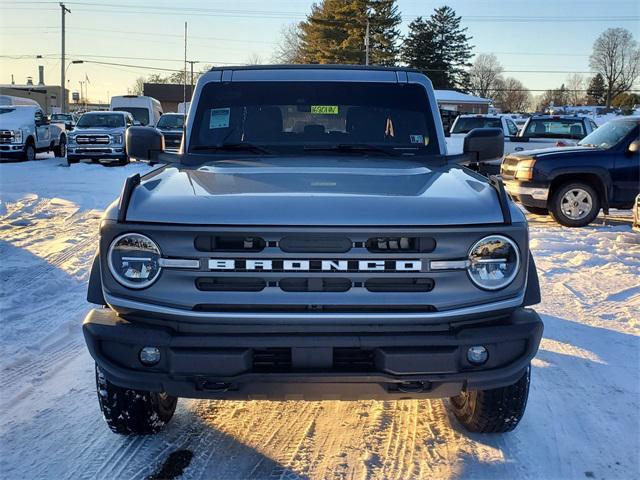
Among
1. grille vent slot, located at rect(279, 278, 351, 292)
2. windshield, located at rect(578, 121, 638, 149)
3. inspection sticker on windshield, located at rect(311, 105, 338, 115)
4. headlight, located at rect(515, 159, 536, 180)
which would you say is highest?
windshield, located at rect(578, 121, 638, 149)

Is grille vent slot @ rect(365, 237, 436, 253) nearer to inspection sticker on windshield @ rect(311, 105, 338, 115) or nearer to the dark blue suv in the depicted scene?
inspection sticker on windshield @ rect(311, 105, 338, 115)

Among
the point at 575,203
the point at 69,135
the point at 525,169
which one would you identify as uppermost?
the point at 69,135

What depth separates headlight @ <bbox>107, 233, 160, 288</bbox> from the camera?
271cm

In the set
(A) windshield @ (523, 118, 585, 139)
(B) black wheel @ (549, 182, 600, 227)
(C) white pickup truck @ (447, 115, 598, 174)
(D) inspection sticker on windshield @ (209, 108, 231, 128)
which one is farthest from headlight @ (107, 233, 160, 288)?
(A) windshield @ (523, 118, 585, 139)

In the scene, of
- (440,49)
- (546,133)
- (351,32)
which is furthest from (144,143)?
(440,49)

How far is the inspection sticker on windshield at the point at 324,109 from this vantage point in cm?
424

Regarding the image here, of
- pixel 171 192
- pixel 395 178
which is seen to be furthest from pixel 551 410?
pixel 171 192

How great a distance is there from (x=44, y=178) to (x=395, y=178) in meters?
15.2

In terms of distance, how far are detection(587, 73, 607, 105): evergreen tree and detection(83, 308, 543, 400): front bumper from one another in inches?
3563

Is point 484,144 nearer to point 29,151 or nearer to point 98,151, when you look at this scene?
point 98,151

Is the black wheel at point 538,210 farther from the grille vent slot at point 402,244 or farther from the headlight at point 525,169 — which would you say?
the grille vent slot at point 402,244

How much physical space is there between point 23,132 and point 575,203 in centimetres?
1887

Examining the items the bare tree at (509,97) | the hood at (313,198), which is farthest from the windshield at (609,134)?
the bare tree at (509,97)

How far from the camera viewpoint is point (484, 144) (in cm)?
414
